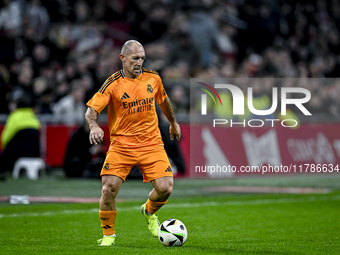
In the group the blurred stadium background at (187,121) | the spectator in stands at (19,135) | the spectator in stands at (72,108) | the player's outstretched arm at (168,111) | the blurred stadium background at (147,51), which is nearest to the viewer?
the player's outstretched arm at (168,111)

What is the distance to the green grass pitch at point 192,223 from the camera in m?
6.32

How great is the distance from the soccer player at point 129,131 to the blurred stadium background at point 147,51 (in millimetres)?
8682

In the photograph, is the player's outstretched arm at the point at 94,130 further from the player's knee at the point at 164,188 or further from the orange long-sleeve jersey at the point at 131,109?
the player's knee at the point at 164,188

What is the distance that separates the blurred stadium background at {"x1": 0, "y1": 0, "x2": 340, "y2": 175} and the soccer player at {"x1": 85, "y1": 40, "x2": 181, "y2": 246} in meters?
8.68

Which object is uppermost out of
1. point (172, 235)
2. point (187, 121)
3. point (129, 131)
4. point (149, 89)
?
point (149, 89)

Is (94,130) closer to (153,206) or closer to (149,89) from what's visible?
(149,89)

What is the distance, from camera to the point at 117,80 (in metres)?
6.55

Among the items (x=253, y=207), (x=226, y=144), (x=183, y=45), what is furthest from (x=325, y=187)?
(x=183, y=45)

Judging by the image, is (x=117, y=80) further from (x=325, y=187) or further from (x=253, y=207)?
(x=325, y=187)

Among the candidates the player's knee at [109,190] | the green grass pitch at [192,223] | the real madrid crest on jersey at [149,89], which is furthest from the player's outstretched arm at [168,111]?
the green grass pitch at [192,223]

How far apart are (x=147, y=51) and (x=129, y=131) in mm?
11740

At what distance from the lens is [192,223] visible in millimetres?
8453

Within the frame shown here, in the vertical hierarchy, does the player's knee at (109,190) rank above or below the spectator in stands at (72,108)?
below

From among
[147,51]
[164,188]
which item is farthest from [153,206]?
[147,51]
